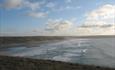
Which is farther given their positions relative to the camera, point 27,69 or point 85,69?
point 85,69

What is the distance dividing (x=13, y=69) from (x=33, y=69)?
165 cm

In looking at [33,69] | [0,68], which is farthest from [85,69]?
[0,68]

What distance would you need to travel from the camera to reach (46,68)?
16234mm

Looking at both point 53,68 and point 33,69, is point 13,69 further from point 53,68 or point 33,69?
point 53,68

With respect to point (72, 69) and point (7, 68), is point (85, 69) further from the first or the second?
point (7, 68)

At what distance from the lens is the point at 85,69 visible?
16750 millimetres

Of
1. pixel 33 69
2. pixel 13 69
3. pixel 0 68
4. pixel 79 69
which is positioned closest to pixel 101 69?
pixel 79 69

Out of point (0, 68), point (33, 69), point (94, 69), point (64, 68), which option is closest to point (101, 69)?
point (94, 69)

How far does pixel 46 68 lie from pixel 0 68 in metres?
3.82

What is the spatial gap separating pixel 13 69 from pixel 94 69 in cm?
690

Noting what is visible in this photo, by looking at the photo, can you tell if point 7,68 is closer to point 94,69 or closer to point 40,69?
point 40,69

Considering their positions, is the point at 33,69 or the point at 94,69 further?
the point at 94,69

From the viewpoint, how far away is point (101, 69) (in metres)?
17.2

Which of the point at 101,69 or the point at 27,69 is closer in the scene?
the point at 27,69
